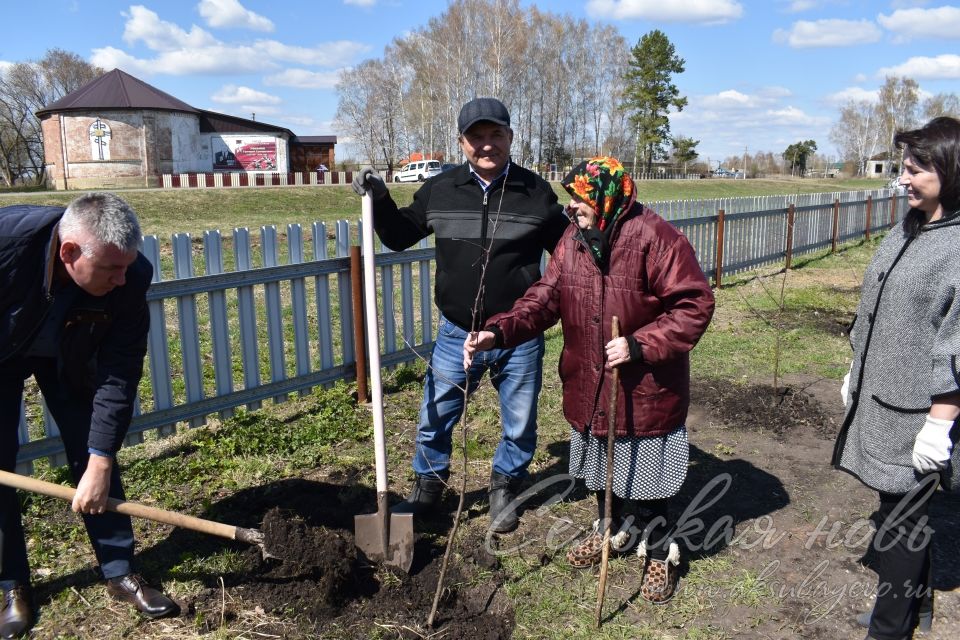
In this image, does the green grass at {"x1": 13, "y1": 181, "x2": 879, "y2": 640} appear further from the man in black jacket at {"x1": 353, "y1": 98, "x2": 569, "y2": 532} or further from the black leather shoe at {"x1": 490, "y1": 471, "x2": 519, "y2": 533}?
the man in black jacket at {"x1": 353, "y1": 98, "x2": 569, "y2": 532}

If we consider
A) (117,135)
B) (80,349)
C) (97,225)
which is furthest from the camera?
(117,135)

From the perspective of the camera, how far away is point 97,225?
7.61 ft

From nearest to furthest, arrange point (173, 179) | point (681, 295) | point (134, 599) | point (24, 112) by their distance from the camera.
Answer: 1. point (681, 295)
2. point (134, 599)
3. point (173, 179)
4. point (24, 112)

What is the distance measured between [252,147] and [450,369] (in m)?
44.0

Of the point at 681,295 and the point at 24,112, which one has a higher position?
the point at 24,112

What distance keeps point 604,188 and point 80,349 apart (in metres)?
1.98

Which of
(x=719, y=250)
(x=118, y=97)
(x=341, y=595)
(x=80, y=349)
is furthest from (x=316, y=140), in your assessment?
(x=341, y=595)

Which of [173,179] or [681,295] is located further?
[173,179]

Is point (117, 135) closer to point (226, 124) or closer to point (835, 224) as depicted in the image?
point (226, 124)

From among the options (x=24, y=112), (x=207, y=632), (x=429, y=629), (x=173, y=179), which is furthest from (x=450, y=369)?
(x=24, y=112)

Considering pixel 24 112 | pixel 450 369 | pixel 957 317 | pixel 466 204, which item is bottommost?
pixel 450 369

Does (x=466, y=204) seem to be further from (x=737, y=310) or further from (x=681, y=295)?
(x=737, y=310)

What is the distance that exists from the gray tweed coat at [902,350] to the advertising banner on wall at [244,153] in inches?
1759

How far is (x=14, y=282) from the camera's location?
2463mm
